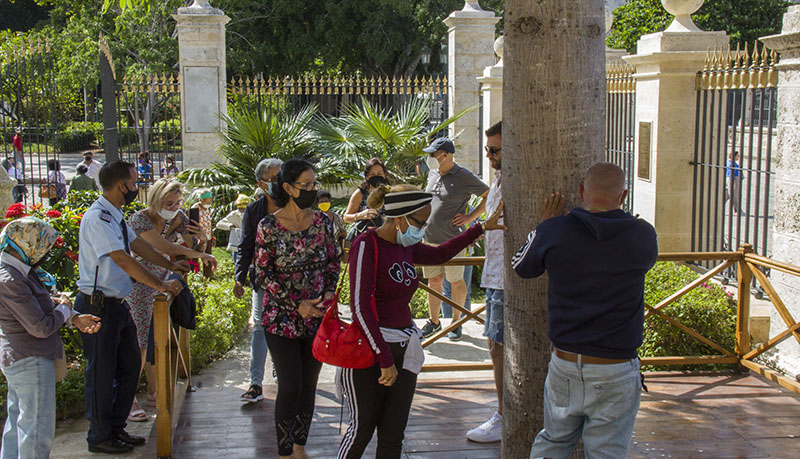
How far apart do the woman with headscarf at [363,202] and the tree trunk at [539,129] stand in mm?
2779

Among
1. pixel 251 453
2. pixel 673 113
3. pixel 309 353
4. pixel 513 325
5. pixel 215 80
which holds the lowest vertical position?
pixel 251 453

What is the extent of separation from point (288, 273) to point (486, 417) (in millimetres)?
1820

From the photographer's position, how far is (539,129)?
135 inches

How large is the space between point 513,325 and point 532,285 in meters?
0.22

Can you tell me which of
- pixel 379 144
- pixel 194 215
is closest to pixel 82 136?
pixel 379 144

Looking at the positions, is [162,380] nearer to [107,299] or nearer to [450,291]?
[107,299]

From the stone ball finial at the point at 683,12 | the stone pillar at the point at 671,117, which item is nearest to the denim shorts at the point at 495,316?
the stone pillar at the point at 671,117

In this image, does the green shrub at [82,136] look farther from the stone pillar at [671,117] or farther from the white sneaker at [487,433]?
the white sneaker at [487,433]

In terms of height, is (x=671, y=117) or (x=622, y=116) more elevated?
(x=622, y=116)

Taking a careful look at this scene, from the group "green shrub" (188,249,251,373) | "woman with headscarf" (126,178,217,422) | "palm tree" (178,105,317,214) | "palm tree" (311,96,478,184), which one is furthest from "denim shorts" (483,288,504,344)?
"palm tree" (178,105,317,214)

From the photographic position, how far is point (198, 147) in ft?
46.7

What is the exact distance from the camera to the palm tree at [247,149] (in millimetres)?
12461

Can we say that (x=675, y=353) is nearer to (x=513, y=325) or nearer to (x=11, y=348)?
(x=513, y=325)

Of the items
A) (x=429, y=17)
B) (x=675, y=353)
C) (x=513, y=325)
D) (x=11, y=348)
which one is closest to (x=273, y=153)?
(x=675, y=353)
